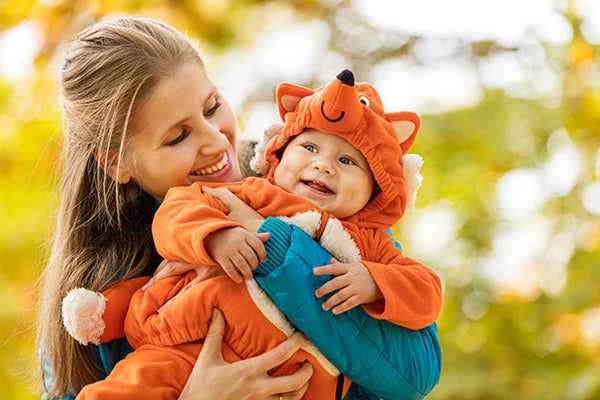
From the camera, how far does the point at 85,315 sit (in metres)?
1.40

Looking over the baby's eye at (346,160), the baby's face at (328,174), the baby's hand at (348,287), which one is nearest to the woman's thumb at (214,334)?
the baby's hand at (348,287)

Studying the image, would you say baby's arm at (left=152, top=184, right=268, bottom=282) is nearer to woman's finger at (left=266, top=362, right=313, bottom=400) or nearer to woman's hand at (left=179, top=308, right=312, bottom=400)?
woman's hand at (left=179, top=308, right=312, bottom=400)

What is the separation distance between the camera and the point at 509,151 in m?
4.15

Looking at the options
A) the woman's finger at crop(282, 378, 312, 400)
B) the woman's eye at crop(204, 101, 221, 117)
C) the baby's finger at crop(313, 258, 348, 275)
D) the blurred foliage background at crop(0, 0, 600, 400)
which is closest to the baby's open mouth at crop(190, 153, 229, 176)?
the woman's eye at crop(204, 101, 221, 117)

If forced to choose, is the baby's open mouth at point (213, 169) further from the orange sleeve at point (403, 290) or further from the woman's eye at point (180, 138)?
the orange sleeve at point (403, 290)

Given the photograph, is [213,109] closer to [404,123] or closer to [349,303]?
[404,123]

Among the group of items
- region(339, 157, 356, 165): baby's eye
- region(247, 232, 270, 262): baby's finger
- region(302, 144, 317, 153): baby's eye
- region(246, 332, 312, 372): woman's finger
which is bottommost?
region(246, 332, 312, 372): woman's finger

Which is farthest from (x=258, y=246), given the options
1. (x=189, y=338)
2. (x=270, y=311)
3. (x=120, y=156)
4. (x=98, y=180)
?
(x=98, y=180)

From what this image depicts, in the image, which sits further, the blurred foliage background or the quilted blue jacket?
the blurred foliage background

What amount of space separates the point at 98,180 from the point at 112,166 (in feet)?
0.26

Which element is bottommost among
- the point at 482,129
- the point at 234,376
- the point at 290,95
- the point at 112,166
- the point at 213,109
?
the point at 234,376

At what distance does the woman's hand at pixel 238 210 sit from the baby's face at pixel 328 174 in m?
0.11

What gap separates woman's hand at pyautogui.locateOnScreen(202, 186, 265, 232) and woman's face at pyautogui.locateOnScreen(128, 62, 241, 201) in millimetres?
120

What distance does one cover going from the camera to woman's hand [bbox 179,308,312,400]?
1294mm
